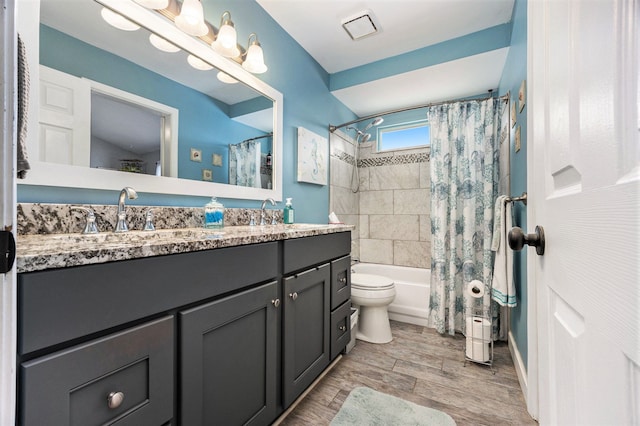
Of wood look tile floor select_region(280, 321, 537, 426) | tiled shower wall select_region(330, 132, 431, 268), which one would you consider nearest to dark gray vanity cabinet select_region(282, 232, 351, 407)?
wood look tile floor select_region(280, 321, 537, 426)

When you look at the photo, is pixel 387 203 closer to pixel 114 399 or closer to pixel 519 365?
pixel 519 365

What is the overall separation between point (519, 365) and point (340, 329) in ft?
3.76

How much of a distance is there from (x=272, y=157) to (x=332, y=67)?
1.32m

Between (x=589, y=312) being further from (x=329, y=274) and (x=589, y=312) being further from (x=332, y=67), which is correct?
(x=332, y=67)

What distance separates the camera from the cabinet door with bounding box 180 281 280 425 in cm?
80

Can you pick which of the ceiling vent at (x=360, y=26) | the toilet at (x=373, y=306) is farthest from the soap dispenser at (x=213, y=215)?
the ceiling vent at (x=360, y=26)

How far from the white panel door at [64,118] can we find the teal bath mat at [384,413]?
165cm

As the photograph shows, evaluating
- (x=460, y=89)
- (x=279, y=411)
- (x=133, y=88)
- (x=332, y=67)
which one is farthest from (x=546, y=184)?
(x=460, y=89)

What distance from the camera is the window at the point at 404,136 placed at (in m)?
3.22

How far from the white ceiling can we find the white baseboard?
2239 mm

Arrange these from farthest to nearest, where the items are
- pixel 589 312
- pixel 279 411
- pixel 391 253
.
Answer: pixel 391 253
pixel 279 411
pixel 589 312

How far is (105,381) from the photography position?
609 millimetres

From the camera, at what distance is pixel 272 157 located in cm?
196

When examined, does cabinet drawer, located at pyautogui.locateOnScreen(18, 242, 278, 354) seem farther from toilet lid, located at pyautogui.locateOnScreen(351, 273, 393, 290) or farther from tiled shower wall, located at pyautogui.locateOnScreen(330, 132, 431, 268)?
tiled shower wall, located at pyautogui.locateOnScreen(330, 132, 431, 268)
